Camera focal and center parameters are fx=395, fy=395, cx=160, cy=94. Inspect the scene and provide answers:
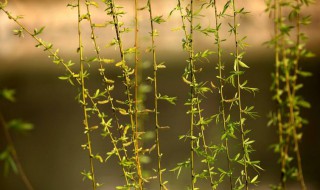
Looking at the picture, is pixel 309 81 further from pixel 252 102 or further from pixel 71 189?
pixel 71 189

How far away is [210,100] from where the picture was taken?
5.42 ft

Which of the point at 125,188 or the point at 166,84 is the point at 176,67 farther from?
the point at 125,188

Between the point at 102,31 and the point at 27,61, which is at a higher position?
the point at 102,31

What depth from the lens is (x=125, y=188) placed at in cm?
86

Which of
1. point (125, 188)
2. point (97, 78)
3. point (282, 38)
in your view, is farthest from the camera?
point (97, 78)

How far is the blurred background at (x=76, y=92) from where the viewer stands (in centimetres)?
165

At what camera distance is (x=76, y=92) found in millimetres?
1705

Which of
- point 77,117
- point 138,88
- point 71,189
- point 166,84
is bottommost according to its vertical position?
point 71,189

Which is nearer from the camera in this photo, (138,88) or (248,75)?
(138,88)

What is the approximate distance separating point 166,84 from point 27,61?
0.60m

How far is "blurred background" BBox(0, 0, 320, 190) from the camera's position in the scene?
1646 millimetres

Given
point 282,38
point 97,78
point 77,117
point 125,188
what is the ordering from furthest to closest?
point 77,117, point 97,78, point 125,188, point 282,38

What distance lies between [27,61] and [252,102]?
972 millimetres

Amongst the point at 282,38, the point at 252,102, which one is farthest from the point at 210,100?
the point at 282,38
